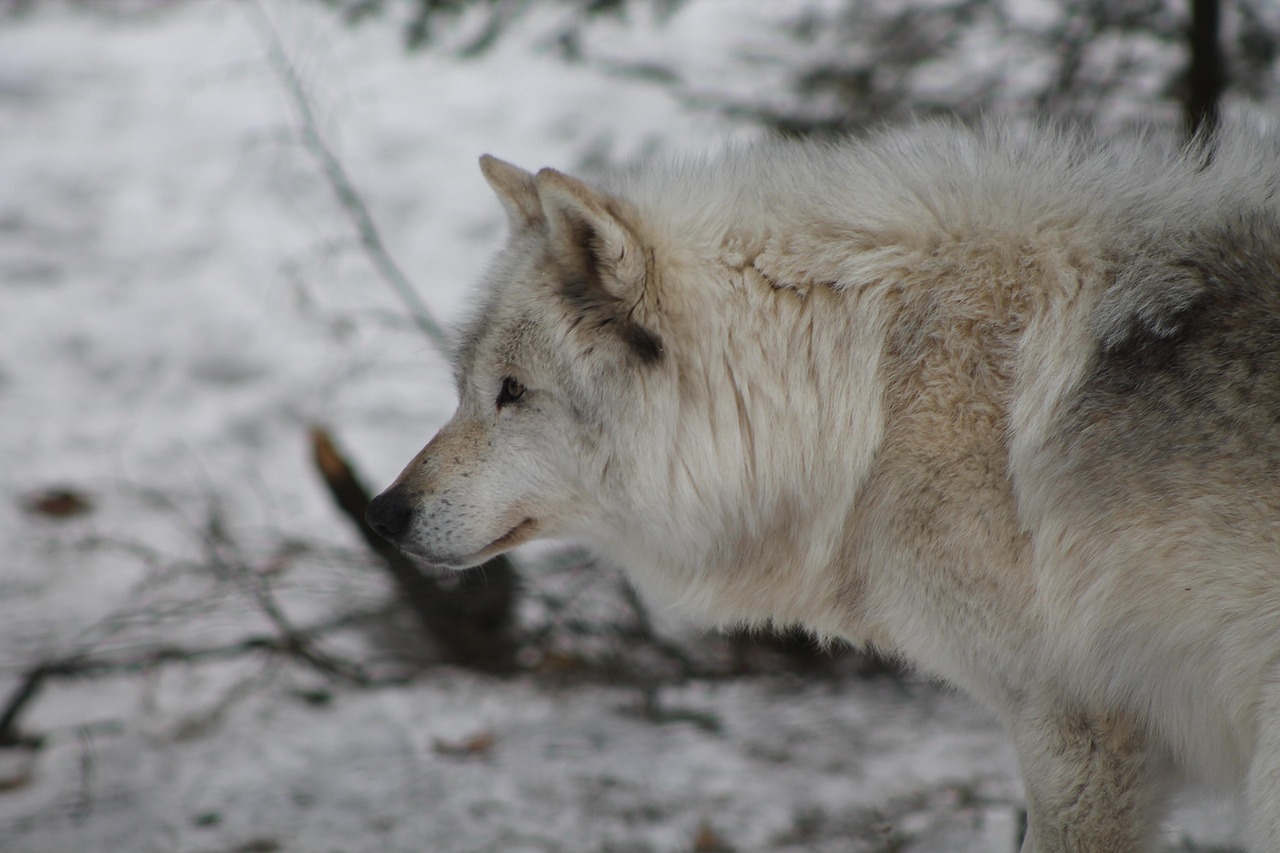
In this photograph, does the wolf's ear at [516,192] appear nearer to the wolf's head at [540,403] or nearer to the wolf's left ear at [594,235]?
the wolf's head at [540,403]

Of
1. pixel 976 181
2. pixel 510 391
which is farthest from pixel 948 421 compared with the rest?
pixel 510 391

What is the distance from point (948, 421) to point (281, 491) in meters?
4.57

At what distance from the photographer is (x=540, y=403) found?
2.79 meters

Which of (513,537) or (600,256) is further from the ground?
(600,256)

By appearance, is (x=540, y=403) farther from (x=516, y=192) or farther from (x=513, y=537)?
(x=516, y=192)

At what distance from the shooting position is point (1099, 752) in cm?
232

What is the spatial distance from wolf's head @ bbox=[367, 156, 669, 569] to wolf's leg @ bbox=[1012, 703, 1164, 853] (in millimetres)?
1225

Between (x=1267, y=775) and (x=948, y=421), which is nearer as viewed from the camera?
(x=1267, y=775)

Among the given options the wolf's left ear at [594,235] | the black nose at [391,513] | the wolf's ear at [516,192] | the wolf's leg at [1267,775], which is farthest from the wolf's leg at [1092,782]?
the wolf's ear at [516,192]

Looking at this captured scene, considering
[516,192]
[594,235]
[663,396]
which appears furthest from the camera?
[516,192]

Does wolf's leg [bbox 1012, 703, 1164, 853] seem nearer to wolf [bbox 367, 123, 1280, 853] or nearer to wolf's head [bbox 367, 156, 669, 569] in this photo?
wolf [bbox 367, 123, 1280, 853]

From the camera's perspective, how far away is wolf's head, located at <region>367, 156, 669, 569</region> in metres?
2.64

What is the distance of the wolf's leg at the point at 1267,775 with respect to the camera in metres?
1.96

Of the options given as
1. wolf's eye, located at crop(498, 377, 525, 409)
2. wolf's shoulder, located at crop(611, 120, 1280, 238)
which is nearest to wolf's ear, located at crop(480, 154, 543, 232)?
wolf's shoulder, located at crop(611, 120, 1280, 238)
